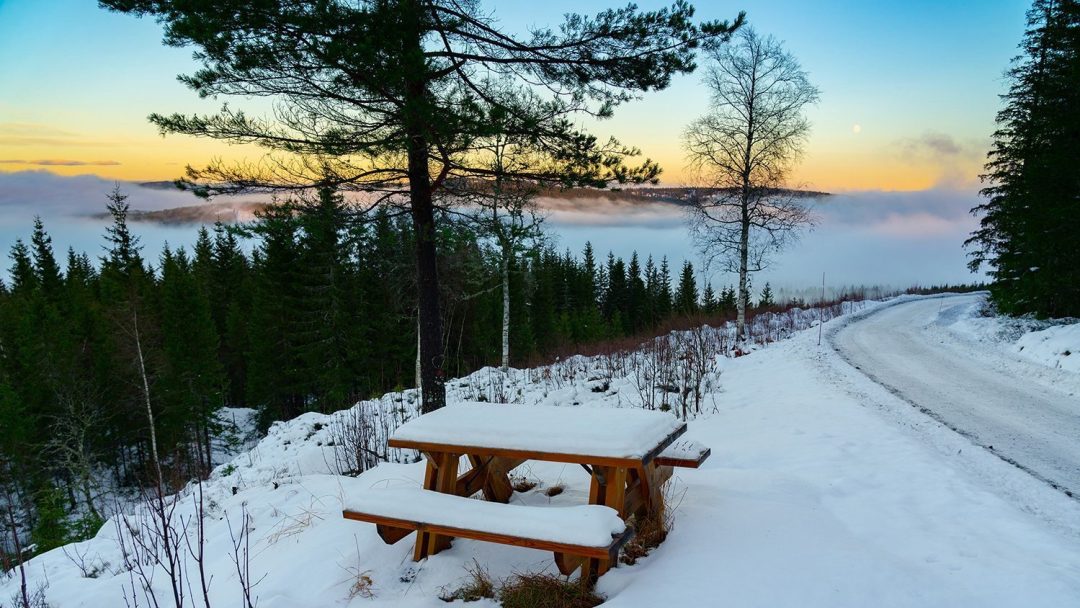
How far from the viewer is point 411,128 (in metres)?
→ 6.44

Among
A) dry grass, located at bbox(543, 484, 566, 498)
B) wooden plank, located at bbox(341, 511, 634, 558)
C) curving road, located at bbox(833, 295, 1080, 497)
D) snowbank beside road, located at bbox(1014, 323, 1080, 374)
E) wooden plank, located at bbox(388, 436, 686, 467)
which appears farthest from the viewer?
snowbank beside road, located at bbox(1014, 323, 1080, 374)

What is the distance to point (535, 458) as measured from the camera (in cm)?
344

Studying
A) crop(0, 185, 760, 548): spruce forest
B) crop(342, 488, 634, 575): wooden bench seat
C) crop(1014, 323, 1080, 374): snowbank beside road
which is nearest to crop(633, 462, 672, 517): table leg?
crop(342, 488, 634, 575): wooden bench seat

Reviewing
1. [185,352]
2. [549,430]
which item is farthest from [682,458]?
[185,352]

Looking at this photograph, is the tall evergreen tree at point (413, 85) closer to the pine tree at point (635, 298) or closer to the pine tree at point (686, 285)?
the pine tree at point (635, 298)

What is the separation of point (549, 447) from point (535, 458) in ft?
0.38

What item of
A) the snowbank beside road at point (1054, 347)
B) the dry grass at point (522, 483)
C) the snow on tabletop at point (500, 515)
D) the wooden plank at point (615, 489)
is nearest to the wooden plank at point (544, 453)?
the wooden plank at point (615, 489)

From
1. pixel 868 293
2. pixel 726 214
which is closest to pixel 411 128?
pixel 726 214

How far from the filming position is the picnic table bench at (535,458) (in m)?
3.09

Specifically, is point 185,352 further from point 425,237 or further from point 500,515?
point 500,515

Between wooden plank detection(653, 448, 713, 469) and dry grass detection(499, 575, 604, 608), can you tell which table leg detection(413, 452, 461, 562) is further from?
wooden plank detection(653, 448, 713, 469)

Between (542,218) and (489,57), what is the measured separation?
13931mm

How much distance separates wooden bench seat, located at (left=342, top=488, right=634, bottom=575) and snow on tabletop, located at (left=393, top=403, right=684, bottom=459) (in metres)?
0.36

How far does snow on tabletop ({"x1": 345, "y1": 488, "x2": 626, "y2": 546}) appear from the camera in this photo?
9.81 feet
